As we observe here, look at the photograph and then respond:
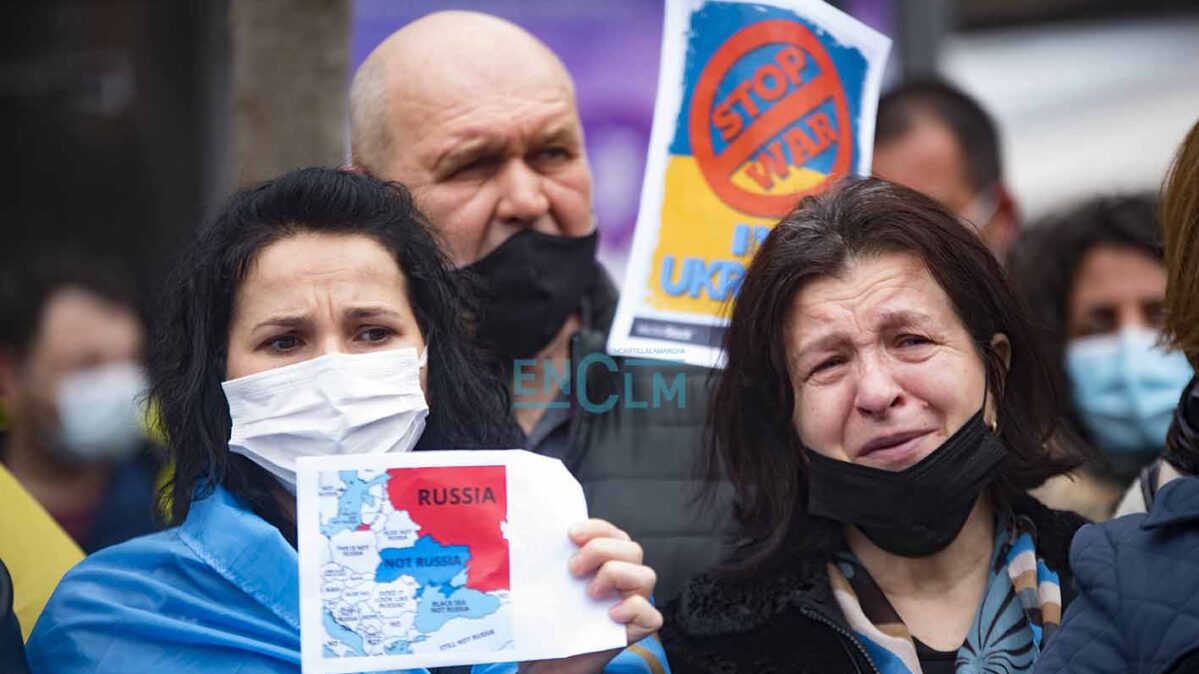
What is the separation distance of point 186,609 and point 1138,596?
5.45ft

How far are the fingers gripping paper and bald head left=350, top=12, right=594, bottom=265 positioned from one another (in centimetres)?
108

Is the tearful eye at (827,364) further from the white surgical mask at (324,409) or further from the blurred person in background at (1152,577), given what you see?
the white surgical mask at (324,409)

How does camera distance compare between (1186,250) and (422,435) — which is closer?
(1186,250)

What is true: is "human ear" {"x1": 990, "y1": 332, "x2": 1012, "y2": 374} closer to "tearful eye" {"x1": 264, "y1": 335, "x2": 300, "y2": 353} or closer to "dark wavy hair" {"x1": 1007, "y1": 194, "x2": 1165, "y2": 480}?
"tearful eye" {"x1": 264, "y1": 335, "x2": 300, "y2": 353}

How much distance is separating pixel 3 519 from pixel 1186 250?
244 cm

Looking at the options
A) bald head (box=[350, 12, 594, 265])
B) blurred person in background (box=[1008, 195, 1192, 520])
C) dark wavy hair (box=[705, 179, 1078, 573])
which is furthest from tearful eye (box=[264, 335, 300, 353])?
blurred person in background (box=[1008, 195, 1192, 520])

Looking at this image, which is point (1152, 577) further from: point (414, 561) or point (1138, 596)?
point (414, 561)

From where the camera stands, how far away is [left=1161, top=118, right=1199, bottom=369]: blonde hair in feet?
9.66

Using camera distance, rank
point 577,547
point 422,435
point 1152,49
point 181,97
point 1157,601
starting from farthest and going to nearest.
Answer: point 1152,49 < point 181,97 < point 422,435 < point 577,547 < point 1157,601

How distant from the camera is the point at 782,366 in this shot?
3422 millimetres

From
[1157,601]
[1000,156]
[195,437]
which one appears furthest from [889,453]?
[1000,156]

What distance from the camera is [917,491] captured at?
3.18 meters

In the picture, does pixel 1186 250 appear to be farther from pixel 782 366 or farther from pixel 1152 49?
pixel 1152 49

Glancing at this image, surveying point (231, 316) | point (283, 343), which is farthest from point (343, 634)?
point (231, 316)
